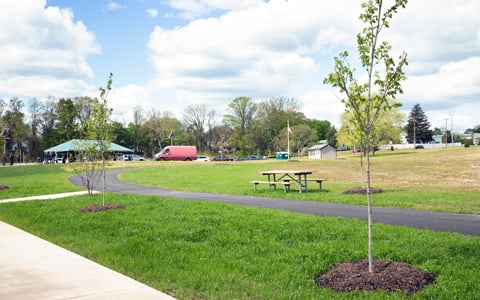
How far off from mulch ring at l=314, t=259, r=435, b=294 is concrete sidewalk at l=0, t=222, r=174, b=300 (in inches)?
86.7

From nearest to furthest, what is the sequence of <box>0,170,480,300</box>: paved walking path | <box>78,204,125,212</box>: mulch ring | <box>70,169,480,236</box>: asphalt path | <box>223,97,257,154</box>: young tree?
<box>0,170,480,300</box>: paved walking path
<box>70,169,480,236</box>: asphalt path
<box>78,204,125,212</box>: mulch ring
<box>223,97,257,154</box>: young tree

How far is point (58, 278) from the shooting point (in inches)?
249

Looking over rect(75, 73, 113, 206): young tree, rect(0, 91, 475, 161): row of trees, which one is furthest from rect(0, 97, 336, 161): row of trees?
rect(75, 73, 113, 206): young tree

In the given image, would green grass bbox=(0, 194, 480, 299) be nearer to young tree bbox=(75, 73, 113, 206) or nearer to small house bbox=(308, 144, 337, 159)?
young tree bbox=(75, 73, 113, 206)

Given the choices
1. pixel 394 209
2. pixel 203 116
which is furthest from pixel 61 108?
pixel 394 209

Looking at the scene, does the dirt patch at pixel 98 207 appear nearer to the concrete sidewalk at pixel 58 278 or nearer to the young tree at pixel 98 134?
the young tree at pixel 98 134

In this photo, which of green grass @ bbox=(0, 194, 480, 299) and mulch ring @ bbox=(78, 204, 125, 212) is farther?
mulch ring @ bbox=(78, 204, 125, 212)

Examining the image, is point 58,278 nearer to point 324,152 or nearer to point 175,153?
point 175,153

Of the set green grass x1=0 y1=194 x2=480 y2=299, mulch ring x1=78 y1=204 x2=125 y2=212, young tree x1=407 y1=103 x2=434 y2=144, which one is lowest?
green grass x1=0 y1=194 x2=480 y2=299

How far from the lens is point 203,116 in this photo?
374ft

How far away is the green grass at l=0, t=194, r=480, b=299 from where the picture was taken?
18.6 feet

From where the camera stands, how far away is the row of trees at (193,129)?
96062 mm

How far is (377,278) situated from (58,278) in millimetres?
4428

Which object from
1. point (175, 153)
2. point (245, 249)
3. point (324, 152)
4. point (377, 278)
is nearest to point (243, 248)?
point (245, 249)
